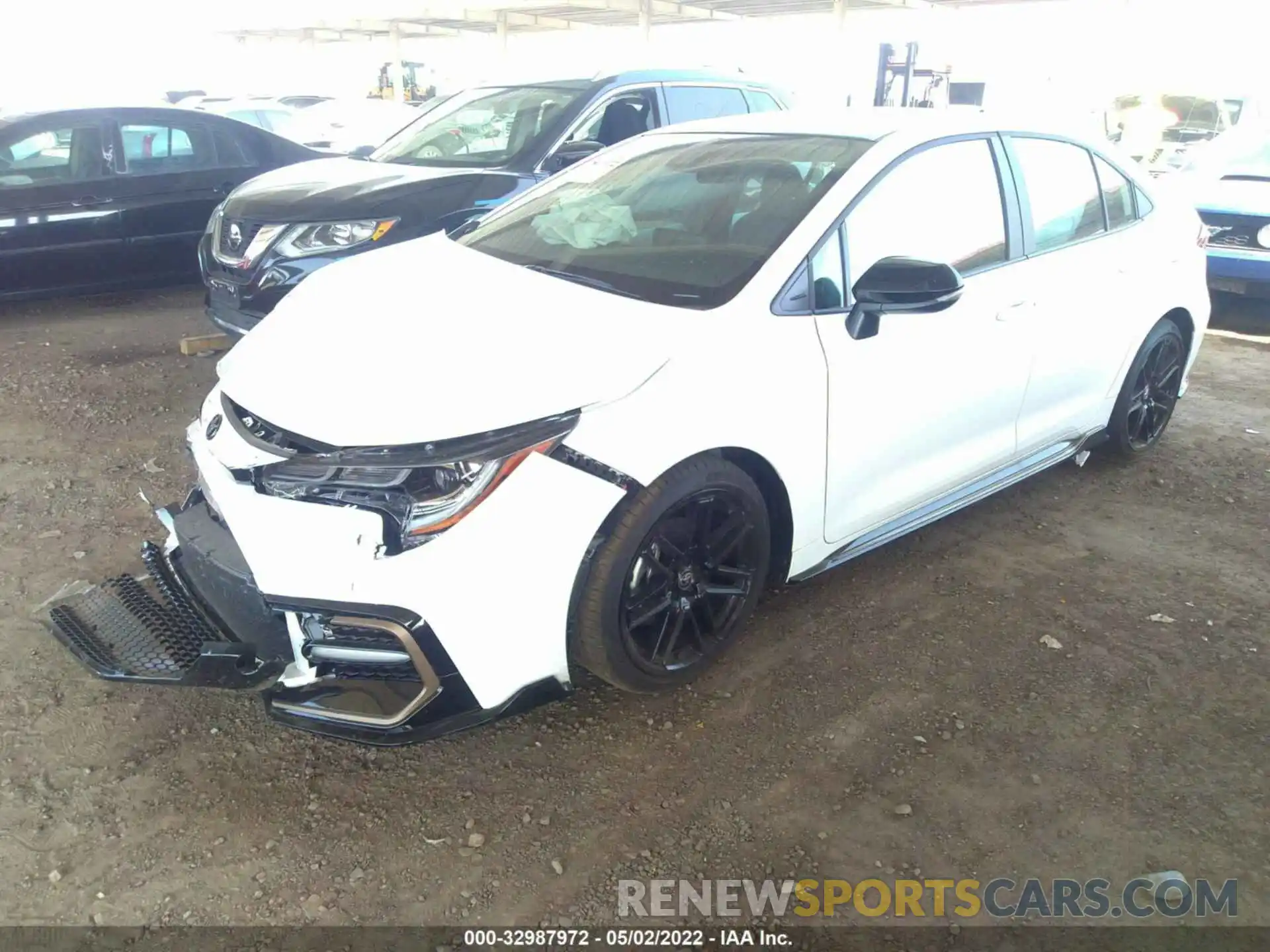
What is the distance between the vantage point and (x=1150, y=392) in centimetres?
457

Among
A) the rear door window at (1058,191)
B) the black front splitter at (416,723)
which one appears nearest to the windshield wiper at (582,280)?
the black front splitter at (416,723)

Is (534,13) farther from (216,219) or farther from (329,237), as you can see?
(329,237)

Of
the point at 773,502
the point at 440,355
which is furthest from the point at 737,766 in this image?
the point at 440,355

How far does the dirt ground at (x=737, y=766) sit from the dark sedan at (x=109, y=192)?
3.22 meters

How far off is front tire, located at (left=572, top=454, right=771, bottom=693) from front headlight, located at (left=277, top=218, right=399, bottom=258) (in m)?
3.11

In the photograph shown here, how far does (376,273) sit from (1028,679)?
2538mm

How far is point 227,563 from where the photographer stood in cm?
247

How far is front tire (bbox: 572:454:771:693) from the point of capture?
2492 millimetres

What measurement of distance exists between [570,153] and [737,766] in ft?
13.0

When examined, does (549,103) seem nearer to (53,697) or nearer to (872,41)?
(53,697)

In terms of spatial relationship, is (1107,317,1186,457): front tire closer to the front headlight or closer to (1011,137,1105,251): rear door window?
(1011,137,1105,251): rear door window

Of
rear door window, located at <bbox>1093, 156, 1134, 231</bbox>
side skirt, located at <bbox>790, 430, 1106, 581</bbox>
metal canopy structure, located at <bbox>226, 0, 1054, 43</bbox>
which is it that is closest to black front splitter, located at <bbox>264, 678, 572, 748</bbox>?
side skirt, located at <bbox>790, 430, 1106, 581</bbox>

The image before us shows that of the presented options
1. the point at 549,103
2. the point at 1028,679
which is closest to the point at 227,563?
the point at 1028,679

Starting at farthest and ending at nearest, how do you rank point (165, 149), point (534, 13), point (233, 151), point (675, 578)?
point (534, 13)
point (233, 151)
point (165, 149)
point (675, 578)
